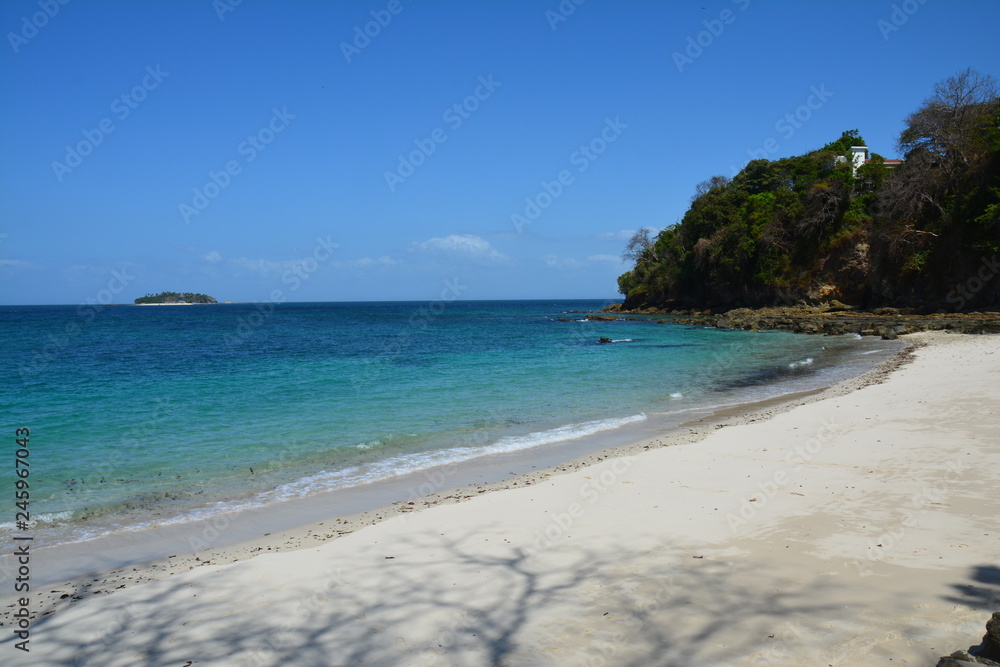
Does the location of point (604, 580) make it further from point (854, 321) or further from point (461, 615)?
point (854, 321)

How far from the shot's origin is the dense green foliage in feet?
122

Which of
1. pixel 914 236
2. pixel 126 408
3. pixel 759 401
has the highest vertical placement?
pixel 914 236

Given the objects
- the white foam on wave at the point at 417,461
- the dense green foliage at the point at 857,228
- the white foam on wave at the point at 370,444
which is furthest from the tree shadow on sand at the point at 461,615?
the dense green foliage at the point at 857,228

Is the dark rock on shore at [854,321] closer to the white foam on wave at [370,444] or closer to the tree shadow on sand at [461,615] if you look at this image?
the white foam on wave at [370,444]

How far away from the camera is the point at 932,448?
8.54 m

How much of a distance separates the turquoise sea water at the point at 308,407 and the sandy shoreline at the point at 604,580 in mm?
2816

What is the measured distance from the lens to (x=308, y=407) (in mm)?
15336

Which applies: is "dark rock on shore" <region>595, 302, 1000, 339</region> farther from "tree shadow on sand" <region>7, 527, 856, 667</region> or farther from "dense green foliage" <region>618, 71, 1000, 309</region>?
"tree shadow on sand" <region>7, 527, 856, 667</region>

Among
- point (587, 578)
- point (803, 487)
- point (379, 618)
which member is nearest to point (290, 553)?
point (379, 618)

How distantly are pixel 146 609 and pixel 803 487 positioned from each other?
23.8 ft

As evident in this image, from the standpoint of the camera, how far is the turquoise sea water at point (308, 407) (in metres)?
8.99

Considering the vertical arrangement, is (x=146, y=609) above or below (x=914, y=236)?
below

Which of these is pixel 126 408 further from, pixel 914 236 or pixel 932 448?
pixel 914 236

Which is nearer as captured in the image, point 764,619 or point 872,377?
point 764,619
